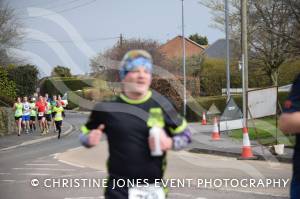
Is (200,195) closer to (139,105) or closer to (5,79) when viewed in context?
(139,105)

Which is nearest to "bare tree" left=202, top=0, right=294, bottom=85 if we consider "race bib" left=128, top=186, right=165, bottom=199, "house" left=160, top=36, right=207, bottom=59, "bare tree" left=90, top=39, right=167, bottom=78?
"house" left=160, top=36, right=207, bottom=59

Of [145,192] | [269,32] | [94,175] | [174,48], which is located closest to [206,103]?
[94,175]

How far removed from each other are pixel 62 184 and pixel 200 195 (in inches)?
105

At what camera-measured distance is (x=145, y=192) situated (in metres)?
3.67

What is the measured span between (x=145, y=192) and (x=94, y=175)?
722cm

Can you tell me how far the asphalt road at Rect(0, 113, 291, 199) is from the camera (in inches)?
352

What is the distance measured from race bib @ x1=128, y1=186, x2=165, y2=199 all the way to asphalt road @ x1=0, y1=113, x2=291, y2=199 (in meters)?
2.86

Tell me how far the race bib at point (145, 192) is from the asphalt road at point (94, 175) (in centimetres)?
286

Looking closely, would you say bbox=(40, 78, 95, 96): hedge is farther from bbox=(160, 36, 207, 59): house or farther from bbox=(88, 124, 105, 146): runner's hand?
bbox=(160, 36, 207, 59): house

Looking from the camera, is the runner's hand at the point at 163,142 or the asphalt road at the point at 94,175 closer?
the runner's hand at the point at 163,142

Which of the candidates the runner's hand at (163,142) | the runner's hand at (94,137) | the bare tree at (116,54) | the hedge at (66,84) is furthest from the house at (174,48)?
the runner's hand at (163,142)

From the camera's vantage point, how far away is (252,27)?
15.8 metres

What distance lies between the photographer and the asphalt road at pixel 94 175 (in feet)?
29.3

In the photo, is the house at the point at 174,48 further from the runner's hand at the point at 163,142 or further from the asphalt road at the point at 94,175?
the runner's hand at the point at 163,142
